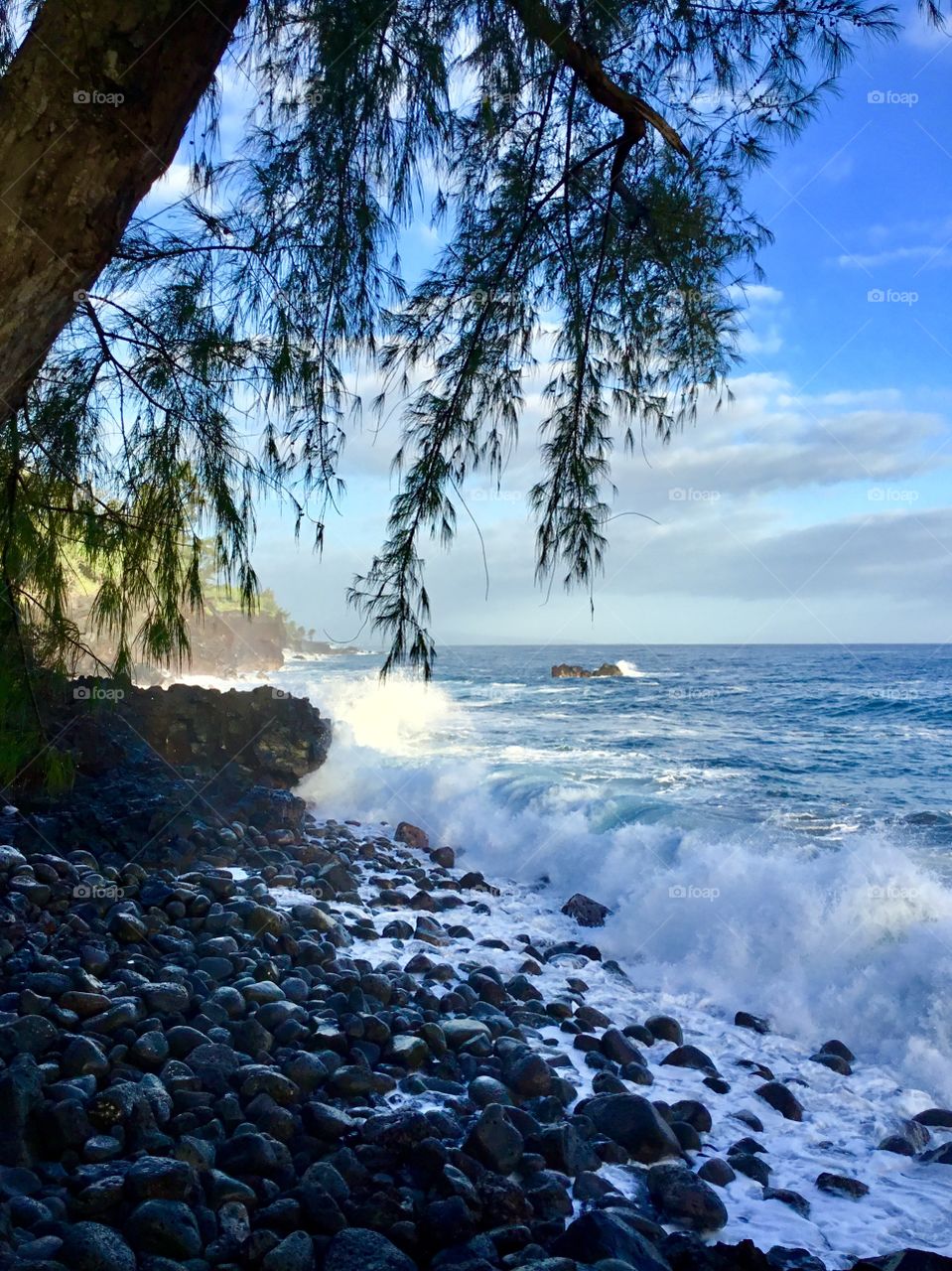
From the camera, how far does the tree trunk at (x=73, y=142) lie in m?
1.75

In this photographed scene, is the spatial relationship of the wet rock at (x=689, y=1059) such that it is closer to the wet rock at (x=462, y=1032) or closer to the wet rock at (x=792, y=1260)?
the wet rock at (x=462, y=1032)

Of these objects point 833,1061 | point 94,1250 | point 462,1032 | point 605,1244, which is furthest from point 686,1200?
point 833,1061

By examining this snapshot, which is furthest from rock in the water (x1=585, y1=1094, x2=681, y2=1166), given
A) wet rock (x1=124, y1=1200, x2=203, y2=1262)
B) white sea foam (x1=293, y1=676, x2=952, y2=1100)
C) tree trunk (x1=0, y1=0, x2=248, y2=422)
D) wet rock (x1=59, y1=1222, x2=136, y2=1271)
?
tree trunk (x1=0, y1=0, x2=248, y2=422)

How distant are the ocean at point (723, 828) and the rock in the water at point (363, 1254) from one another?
5.44 ft

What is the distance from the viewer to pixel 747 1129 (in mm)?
4047

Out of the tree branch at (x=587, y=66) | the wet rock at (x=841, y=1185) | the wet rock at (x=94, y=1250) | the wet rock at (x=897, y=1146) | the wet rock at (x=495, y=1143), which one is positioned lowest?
the wet rock at (x=897, y=1146)

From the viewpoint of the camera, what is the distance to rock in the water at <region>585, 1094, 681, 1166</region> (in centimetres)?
354

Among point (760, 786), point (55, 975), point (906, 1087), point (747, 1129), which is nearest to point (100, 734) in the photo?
point (55, 975)

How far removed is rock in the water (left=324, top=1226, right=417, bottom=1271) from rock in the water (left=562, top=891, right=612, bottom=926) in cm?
503

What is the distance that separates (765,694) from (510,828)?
24.6 m

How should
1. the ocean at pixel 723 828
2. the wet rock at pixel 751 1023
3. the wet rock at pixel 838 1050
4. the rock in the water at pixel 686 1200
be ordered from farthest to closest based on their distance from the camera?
the ocean at pixel 723 828 < the wet rock at pixel 751 1023 < the wet rock at pixel 838 1050 < the rock in the water at pixel 686 1200

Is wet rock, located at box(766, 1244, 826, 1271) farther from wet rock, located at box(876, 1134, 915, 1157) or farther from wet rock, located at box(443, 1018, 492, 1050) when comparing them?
wet rock, located at box(443, 1018, 492, 1050)

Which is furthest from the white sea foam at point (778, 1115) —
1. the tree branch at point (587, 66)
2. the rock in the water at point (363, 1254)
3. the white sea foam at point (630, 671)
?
the white sea foam at point (630, 671)

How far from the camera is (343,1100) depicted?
343 cm
